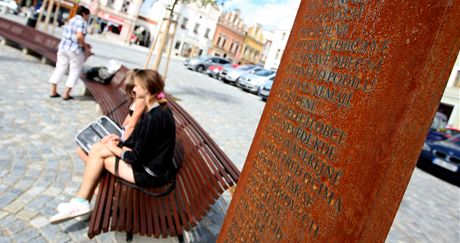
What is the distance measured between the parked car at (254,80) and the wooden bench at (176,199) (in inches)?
676

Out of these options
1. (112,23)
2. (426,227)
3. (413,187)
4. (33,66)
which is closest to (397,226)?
(426,227)

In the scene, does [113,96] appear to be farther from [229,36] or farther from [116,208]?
[229,36]

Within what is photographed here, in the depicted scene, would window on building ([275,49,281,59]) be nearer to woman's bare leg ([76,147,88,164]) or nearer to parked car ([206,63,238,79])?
parked car ([206,63,238,79])

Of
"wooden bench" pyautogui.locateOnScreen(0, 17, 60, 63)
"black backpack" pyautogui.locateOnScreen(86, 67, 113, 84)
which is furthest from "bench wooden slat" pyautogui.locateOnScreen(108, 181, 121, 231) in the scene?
"wooden bench" pyautogui.locateOnScreen(0, 17, 60, 63)

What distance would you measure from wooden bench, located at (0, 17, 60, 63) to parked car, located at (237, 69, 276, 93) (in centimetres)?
1155

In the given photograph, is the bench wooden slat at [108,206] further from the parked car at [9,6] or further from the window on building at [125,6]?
the window on building at [125,6]

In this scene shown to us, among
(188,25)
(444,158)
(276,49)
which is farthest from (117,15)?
(444,158)

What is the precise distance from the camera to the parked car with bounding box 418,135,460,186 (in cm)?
1022

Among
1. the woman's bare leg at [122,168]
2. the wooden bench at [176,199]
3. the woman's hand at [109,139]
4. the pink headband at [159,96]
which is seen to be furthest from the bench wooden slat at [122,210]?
the pink headband at [159,96]

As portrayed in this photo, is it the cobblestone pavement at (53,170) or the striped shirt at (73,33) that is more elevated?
the striped shirt at (73,33)

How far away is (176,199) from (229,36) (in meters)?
62.0

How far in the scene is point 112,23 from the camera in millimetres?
50188

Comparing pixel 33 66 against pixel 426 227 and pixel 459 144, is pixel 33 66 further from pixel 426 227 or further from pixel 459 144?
pixel 459 144

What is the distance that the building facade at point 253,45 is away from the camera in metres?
68.4
